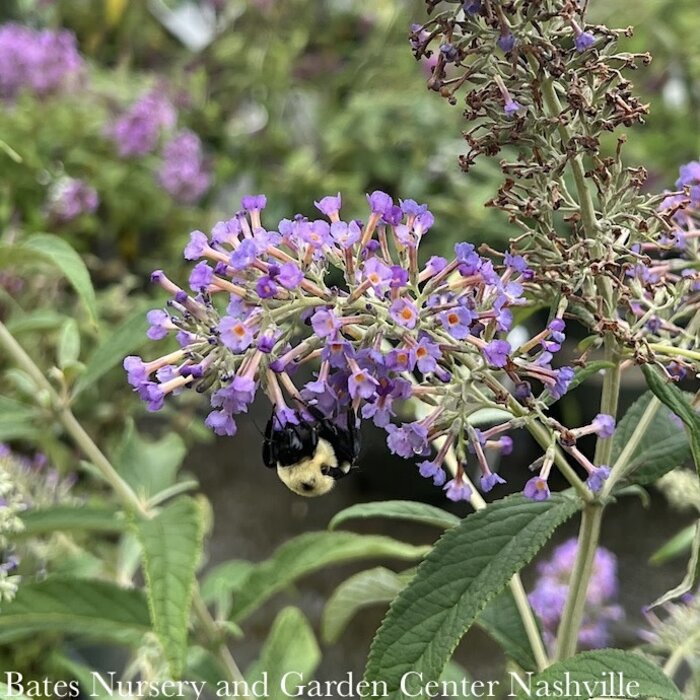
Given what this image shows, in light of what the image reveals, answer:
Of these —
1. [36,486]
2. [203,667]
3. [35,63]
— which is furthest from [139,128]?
[203,667]

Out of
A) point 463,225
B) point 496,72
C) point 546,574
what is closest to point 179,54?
point 463,225

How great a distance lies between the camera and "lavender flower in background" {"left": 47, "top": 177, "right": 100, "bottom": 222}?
5.63 feet

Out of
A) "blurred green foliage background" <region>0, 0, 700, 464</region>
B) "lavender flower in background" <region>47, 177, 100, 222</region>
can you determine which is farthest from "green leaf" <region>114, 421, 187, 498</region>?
"lavender flower in background" <region>47, 177, 100, 222</region>

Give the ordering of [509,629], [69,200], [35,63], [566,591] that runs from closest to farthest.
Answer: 1. [509,629]
2. [566,591]
3. [69,200]
4. [35,63]

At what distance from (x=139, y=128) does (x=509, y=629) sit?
5.02ft

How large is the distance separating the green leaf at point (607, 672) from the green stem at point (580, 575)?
2.3 inches

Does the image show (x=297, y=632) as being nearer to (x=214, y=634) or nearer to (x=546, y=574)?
(x=214, y=634)

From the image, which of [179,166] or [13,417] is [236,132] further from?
[13,417]

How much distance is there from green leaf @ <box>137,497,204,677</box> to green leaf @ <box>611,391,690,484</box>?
35 centimetres

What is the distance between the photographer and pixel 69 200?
1723 mm

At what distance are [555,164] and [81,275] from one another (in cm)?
43

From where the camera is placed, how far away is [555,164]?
0.50 metres

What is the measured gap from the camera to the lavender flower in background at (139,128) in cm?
188

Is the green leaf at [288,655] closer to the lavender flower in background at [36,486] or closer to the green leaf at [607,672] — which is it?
the lavender flower in background at [36,486]
